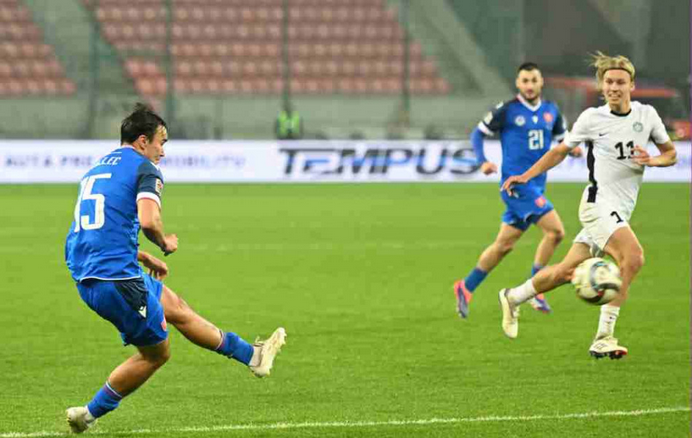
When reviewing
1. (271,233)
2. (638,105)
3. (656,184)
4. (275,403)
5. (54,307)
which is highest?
(638,105)

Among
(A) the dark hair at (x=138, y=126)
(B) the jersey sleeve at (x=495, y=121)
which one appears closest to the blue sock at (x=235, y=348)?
(A) the dark hair at (x=138, y=126)

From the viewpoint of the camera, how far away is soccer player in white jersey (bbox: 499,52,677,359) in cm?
834

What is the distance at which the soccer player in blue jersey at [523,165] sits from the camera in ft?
35.6

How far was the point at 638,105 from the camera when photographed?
A: 8570 millimetres

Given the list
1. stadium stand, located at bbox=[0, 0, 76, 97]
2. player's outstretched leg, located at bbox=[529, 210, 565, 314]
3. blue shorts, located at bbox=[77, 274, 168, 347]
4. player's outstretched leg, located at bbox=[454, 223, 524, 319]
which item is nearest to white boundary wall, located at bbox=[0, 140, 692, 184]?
stadium stand, located at bbox=[0, 0, 76, 97]

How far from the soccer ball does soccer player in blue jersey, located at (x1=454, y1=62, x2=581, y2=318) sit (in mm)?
2745

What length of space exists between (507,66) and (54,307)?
23.1 metres

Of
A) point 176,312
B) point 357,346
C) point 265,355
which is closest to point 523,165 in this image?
point 357,346

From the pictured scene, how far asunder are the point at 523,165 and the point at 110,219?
5806mm

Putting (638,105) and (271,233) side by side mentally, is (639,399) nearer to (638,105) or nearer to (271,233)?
(638,105)

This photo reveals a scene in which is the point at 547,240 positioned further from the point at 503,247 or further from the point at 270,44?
the point at 270,44

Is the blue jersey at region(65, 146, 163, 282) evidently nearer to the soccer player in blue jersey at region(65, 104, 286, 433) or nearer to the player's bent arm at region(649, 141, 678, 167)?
the soccer player in blue jersey at region(65, 104, 286, 433)

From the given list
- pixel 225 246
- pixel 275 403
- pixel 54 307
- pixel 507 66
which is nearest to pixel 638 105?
pixel 275 403

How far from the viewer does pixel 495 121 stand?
442 inches
